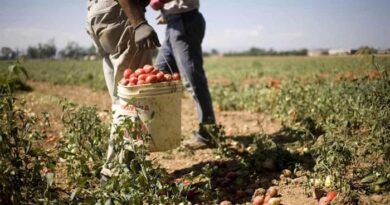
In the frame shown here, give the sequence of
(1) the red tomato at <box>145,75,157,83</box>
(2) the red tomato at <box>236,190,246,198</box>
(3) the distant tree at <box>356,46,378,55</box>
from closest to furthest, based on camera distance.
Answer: (1) the red tomato at <box>145,75,157,83</box> < (2) the red tomato at <box>236,190,246,198</box> < (3) the distant tree at <box>356,46,378,55</box>

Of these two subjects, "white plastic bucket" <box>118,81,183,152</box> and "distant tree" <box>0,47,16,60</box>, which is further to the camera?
"white plastic bucket" <box>118,81,183,152</box>

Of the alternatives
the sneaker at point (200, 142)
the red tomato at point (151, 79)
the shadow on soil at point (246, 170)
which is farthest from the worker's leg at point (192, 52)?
the red tomato at point (151, 79)

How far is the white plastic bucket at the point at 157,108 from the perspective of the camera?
8.57 feet

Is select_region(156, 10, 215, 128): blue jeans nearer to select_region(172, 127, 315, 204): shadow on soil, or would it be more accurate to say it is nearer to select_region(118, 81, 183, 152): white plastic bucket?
select_region(172, 127, 315, 204): shadow on soil

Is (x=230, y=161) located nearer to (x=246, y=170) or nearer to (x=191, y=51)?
(x=246, y=170)

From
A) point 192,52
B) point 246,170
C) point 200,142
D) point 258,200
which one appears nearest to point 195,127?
point 200,142

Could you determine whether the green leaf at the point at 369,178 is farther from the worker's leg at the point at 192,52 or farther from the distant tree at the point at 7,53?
the distant tree at the point at 7,53

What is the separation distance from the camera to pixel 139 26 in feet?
9.14

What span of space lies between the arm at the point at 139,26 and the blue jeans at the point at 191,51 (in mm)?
856

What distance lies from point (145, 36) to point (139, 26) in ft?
0.34

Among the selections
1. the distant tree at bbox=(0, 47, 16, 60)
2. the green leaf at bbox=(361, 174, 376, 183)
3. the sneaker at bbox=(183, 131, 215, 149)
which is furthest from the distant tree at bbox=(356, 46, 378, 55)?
the distant tree at bbox=(0, 47, 16, 60)

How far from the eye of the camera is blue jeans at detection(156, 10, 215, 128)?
3.68 meters

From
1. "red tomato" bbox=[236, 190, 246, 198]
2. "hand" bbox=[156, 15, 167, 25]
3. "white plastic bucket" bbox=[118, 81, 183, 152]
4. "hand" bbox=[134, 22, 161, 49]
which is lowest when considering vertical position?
"red tomato" bbox=[236, 190, 246, 198]

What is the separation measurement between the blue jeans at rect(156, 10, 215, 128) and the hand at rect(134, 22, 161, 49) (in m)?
0.85
